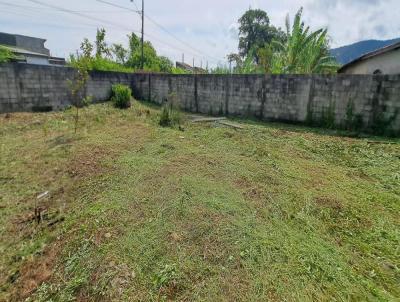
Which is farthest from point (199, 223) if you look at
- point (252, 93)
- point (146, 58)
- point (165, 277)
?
point (146, 58)

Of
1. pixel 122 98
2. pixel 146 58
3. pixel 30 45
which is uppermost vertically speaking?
pixel 30 45

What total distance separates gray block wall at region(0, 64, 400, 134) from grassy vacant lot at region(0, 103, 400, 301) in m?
1.71

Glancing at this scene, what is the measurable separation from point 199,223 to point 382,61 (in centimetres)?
859

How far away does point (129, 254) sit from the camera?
2041 millimetres

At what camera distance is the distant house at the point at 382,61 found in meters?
7.20

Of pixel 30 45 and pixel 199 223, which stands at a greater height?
pixel 30 45

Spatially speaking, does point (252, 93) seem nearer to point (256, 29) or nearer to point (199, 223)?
point (199, 223)

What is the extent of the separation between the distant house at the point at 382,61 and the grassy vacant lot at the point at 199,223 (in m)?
4.04

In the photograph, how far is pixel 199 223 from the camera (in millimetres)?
2383

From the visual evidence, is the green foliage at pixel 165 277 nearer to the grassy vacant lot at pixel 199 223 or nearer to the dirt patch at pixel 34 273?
the grassy vacant lot at pixel 199 223

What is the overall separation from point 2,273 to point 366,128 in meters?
7.17

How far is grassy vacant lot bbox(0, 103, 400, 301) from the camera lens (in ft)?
5.90

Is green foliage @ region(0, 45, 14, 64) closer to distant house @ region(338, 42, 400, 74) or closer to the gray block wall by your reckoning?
the gray block wall

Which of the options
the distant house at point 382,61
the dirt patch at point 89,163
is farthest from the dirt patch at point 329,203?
the distant house at point 382,61
